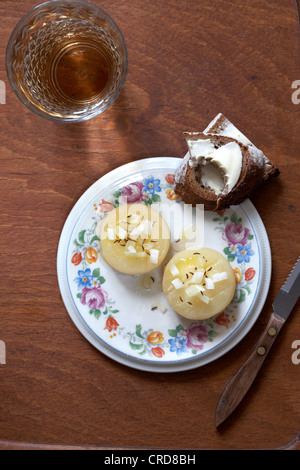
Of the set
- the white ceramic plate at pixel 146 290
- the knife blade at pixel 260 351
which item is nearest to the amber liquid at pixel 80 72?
the white ceramic plate at pixel 146 290

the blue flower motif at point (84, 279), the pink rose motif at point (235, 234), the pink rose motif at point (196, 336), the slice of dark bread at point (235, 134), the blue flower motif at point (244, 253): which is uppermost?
the slice of dark bread at point (235, 134)

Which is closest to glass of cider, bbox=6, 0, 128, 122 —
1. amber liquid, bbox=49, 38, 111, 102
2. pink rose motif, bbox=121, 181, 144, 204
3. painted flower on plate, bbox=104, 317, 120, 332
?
amber liquid, bbox=49, 38, 111, 102

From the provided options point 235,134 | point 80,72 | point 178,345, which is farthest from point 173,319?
point 80,72

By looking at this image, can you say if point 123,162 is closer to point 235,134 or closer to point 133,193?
point 133,193

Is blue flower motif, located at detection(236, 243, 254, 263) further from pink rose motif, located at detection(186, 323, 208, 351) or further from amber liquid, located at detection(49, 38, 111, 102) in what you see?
amber liquid, located at detection(49, 38, 111, 102)

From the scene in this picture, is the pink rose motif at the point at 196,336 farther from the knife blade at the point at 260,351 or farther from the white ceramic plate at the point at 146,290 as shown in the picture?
the knife blade at the point at 260,351

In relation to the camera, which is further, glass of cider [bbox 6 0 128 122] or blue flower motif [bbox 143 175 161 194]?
blue flower motif [bbox 143 175 161 194]
